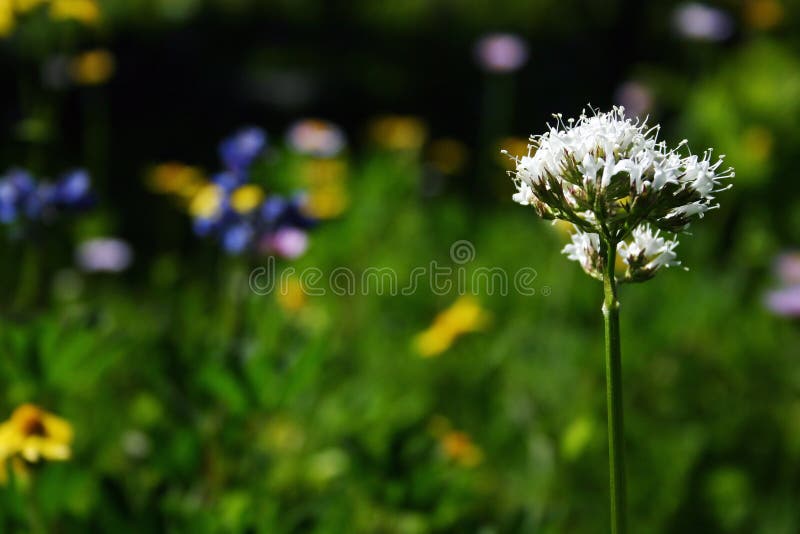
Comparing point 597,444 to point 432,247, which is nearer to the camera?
point 597,444

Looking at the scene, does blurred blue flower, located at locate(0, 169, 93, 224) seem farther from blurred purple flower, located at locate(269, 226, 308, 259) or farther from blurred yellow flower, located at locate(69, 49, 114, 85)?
blurred yellow flower, located at locate(69, 49, 114, 85)

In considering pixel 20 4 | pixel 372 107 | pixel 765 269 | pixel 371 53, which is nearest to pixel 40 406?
pixel 20 4

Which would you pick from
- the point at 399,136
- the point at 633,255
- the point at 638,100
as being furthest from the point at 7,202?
the point at 638,100

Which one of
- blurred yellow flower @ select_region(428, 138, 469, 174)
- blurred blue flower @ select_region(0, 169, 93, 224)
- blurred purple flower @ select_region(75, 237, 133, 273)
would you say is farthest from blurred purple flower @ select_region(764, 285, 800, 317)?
blurred purple flower @ select_region(75, 237, 133, 273)

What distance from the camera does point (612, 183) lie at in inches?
45.0

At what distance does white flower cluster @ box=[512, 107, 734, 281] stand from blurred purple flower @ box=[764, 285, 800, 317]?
1746mm

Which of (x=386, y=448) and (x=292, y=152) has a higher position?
(x=292, y=152)

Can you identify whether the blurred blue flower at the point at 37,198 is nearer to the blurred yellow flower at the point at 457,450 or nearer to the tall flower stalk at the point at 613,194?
the blurred yellow flower at the point at 457,450

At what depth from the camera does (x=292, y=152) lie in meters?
4.11

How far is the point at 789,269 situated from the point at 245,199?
1.95 metres

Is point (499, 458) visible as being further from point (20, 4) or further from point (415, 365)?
point (20, 4)

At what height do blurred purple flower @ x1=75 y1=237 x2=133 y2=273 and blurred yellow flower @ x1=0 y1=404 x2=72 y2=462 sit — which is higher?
blurred purple flower @ x1=75 y1=237 x2=133 y2=273

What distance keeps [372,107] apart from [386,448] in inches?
178

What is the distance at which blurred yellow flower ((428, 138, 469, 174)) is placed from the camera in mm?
4477
